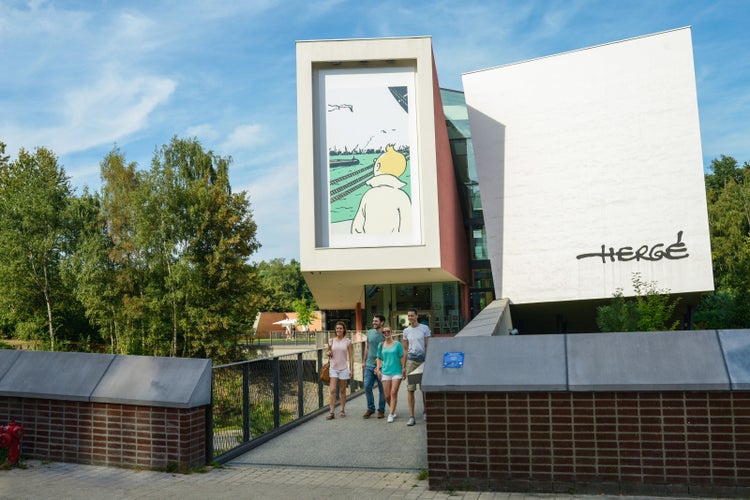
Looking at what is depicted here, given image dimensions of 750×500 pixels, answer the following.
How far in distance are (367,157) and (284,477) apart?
21466mm

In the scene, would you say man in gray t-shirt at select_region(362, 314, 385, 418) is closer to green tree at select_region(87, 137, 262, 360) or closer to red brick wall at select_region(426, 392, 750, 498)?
red brick wall at select_region(426, 392, 750, 498)

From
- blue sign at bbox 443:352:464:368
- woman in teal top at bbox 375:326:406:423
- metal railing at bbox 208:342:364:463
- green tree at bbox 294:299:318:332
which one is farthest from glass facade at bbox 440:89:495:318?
green tree at bbox 294:299:318:332

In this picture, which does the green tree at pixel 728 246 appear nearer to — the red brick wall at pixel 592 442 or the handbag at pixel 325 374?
the handbag at pixel 325 374

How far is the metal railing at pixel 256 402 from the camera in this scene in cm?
831

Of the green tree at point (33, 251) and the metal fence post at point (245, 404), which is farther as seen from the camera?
the green tree at point (33, 251)

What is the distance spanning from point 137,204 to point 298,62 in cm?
1498

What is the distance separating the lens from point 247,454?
27.9 feet

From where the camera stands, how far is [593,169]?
28.4 metres

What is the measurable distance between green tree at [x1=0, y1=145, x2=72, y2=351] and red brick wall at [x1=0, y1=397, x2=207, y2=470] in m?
33.5

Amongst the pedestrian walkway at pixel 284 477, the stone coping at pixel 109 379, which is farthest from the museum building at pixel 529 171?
the stone coping at pixel 109 379

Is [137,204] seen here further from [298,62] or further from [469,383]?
[469,383]

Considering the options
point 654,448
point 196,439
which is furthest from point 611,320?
point 196,439

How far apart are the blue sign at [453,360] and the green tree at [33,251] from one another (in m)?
36.7

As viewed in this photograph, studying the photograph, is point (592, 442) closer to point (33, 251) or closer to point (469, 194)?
point (469, 194)
